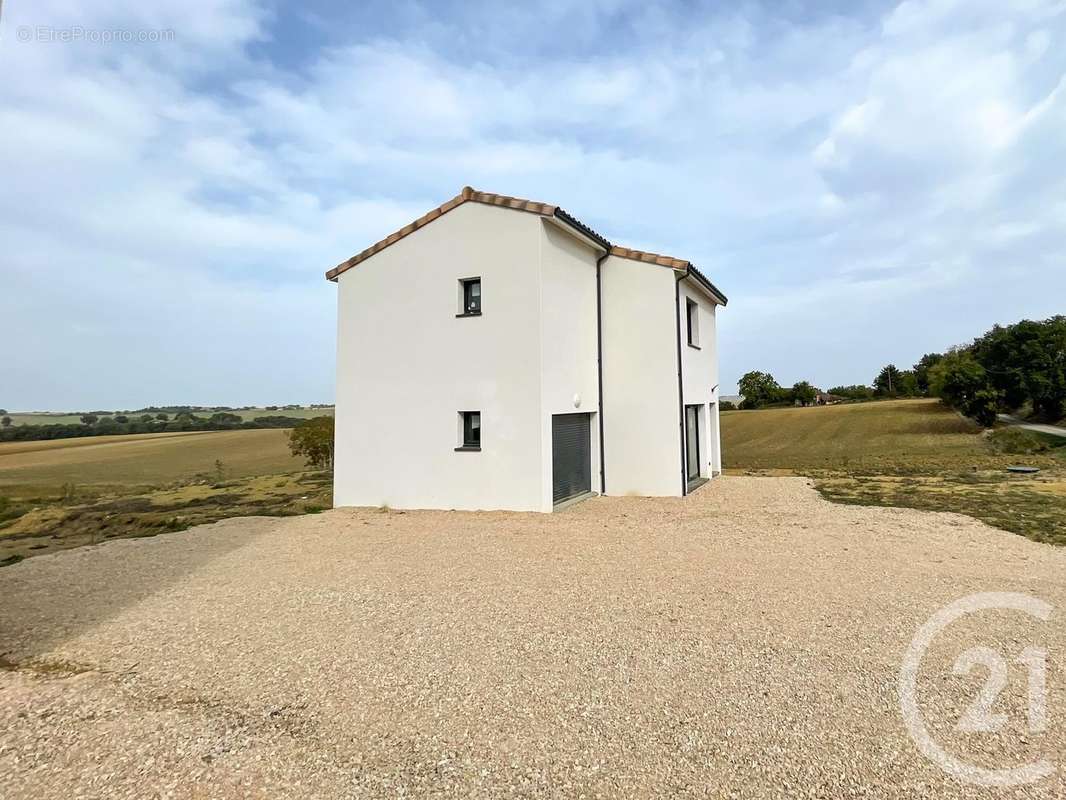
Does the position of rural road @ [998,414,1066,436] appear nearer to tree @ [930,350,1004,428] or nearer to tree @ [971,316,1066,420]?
tree @ [971,316,1066,420]

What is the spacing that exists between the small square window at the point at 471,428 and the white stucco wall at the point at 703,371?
527 centimetres

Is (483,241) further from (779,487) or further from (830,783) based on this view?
(830,783)

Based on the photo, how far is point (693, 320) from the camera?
48.9 feet

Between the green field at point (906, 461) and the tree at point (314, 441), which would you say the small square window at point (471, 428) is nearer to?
the green field at point (906, 461)

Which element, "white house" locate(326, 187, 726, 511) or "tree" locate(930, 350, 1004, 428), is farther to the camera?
"tree" locate(930, 350, 1004, 428)

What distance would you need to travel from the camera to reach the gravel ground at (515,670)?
2.77 m

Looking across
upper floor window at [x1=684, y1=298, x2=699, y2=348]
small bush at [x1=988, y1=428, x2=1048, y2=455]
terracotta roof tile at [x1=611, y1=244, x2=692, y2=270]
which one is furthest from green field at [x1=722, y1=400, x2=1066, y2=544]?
terracotta roof tile at [x1=611, y1=244, x2=692, y2=270]

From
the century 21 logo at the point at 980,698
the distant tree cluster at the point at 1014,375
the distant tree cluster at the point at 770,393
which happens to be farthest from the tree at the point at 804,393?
Result: the century 21 logo at the point at 980,698

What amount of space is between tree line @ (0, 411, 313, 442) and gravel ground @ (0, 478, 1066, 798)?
115ft

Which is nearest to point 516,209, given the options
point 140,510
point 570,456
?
point 570,456

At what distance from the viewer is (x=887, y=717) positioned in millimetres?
3195

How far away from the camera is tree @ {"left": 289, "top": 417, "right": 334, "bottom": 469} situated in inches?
827

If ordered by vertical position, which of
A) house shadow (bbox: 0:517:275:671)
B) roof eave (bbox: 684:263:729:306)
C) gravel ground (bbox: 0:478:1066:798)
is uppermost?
roof eave (bbox: 684:263:729:306)

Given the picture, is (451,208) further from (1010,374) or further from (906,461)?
(1010,374)
